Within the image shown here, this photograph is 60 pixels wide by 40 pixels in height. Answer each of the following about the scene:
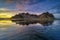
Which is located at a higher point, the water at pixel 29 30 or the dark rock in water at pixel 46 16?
A: the dark rock in water at pixel 46 16

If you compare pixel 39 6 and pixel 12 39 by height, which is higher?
pixel 39 6

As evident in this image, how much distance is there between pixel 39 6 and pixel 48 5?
104 mm

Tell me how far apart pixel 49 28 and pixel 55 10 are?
0.22 metres

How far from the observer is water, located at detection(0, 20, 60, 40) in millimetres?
1420

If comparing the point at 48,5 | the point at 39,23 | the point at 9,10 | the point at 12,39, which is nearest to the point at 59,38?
the point at 39,23

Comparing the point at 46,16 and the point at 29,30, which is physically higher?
the point at 46,16

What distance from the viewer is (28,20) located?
1.46 meters

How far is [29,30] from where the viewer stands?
144 cm

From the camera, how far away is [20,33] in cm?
143

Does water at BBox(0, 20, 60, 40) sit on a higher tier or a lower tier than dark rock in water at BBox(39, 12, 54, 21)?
lower

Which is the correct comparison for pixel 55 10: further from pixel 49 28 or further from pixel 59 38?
pixel 59 38

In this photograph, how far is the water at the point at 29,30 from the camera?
1.42 meters

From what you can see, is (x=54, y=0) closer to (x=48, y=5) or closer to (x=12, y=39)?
(x=48, y=5)

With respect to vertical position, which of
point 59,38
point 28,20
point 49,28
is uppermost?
point 28,20
